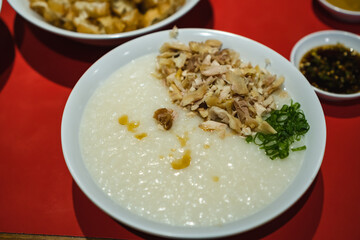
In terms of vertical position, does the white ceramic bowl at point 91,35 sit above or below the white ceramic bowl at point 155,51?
above

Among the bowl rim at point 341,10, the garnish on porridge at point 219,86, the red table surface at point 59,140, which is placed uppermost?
the bowl rim at point 341,10

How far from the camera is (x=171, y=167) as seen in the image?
1.47 meters

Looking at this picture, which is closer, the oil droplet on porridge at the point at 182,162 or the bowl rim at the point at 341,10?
the oil droplet on porridge at the point at 182,162

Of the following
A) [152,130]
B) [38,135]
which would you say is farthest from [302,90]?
[38,135]

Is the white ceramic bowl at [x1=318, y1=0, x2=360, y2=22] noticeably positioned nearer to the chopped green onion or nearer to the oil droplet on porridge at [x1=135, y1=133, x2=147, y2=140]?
the chopped green onion

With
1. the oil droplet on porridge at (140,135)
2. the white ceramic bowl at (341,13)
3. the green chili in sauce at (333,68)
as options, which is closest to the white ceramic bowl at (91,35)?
the oil droplet on porridge at (140,135)

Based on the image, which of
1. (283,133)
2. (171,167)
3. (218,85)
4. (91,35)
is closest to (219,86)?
(218,85)

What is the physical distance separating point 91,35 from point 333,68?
1544 mm

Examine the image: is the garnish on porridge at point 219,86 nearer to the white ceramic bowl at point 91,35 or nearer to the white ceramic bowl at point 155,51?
the white ceramic bowl at point 155,51

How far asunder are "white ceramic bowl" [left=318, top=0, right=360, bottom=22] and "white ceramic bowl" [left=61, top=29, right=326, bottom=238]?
84 cm

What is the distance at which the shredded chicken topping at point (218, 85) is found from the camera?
1569 millimetres

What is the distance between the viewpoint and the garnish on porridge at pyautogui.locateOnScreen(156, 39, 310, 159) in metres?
1.56

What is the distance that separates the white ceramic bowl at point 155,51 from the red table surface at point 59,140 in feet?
0.94

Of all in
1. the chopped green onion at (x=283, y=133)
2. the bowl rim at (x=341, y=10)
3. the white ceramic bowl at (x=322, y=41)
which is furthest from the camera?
the bowl rim at (x=341, y=10)
